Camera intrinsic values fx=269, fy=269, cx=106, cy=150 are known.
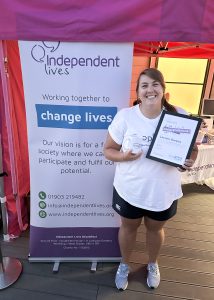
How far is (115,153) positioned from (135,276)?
102cm

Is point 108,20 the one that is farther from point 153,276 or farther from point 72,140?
point 153,276

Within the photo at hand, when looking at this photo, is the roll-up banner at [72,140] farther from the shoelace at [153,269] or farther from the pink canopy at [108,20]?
the shoelace at [153,269]

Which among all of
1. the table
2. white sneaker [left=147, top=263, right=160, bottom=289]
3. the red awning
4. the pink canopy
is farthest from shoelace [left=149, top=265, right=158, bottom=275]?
the red awning

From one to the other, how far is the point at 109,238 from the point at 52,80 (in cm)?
118

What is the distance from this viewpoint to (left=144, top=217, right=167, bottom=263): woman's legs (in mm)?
1669

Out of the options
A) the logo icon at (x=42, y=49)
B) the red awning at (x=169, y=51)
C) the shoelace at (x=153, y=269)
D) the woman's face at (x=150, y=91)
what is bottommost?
the shoelace at (x=153, y=269)

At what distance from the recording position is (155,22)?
144 cm

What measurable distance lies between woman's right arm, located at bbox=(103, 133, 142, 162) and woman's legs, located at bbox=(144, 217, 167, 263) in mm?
470

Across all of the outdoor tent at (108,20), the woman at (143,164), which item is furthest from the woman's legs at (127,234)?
the outdoor tent at (108,20)

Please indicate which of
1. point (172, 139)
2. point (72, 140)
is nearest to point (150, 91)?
point (172, 139)

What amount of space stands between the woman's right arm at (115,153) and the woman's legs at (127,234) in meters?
0.43

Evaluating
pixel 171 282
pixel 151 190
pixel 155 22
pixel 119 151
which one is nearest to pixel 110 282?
pixel 171 282

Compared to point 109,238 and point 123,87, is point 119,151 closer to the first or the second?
point 123,87

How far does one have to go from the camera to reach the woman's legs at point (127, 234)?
5.55ft
